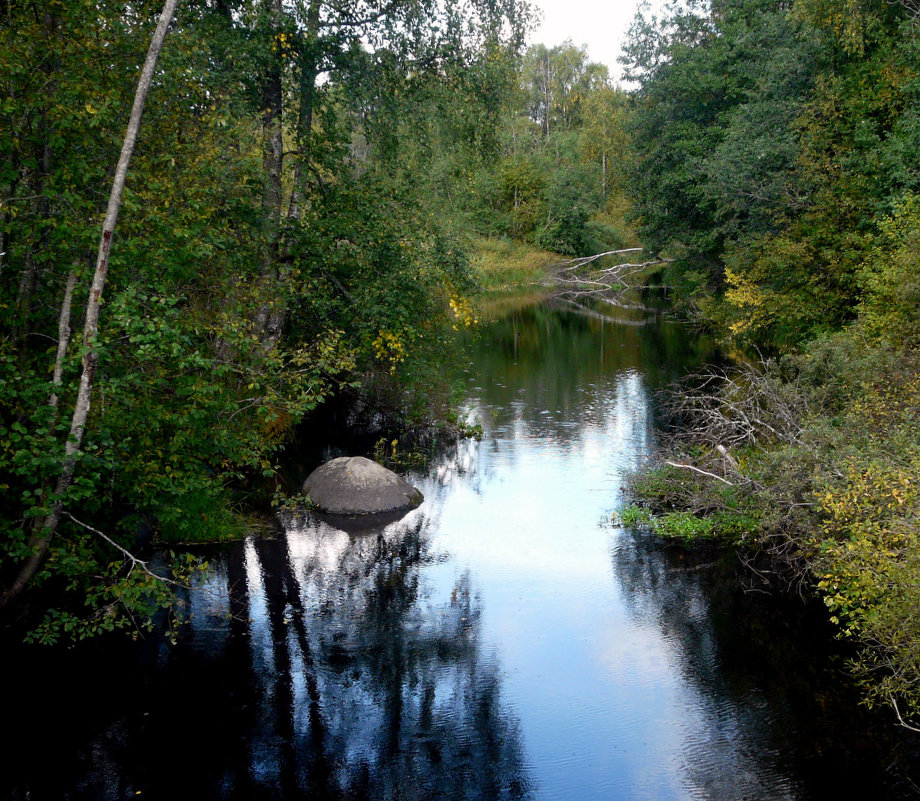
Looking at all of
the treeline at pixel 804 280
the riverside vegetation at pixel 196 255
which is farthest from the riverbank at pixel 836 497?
the riverside vegetation at pixel 196 255

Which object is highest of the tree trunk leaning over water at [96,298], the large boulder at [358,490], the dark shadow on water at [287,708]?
the tree trunk leaning over water at [96,298]

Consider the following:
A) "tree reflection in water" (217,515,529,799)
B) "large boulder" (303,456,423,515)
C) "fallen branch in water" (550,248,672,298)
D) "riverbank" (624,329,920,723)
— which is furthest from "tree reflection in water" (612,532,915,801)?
"fallen branch in water" (550,248,672,298)

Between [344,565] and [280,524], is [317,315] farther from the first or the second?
[344,565]

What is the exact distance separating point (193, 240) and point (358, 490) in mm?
7077

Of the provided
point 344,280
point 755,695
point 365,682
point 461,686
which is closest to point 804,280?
point 344,280

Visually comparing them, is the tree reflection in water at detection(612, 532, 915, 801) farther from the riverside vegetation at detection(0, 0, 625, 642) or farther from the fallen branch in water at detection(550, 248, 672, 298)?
the fallen branch in water at detection(550, 248, 672, 298)

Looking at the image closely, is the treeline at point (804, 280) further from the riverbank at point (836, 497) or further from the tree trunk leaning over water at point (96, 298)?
the tree trunk leaning over water at point (96, 298)

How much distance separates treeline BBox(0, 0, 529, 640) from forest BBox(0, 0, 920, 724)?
56 millimetres

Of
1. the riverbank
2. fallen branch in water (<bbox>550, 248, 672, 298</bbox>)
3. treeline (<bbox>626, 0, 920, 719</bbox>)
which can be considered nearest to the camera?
the riverbank

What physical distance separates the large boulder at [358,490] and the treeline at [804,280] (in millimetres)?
4401

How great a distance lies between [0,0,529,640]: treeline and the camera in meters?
8.19

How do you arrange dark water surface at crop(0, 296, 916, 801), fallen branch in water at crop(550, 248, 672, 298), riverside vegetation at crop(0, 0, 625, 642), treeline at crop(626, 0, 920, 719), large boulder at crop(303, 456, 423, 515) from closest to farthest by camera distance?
1. dark water surface at crop(0, 296, 916, 801)
2. riverside vegetation at crop(0, 0, 625, 642)
3. treeline at crop(626, 0, 920, 719)
4. large boulder at crop(303, 456, 423, 515)
5. fallen branch in water at crop(550, 248, 672, 298)

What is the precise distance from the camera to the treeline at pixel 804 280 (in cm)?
881

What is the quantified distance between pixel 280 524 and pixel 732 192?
18.8 meters
